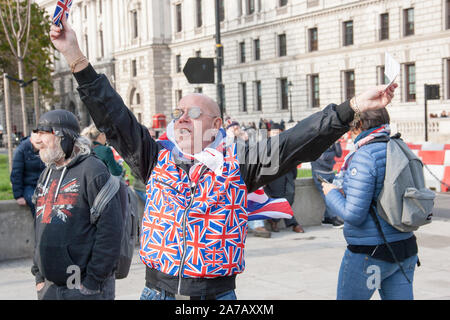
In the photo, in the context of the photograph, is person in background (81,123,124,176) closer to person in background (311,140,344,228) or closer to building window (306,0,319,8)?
person in background (311,140,344,228)

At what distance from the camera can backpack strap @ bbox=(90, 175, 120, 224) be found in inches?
140

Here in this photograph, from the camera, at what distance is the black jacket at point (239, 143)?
2.63 meters

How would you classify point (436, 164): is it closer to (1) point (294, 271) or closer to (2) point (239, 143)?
(1) point (294, 271)

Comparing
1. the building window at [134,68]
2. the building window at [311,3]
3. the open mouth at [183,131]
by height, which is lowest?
the open mouth at [183,131]

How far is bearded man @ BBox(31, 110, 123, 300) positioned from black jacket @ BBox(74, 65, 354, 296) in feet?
2.65

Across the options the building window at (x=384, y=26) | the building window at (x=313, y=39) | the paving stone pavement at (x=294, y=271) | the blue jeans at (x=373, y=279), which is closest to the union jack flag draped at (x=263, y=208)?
the blue jeans at (x=373, y=279)

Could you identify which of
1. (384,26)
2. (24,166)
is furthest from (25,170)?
(384,26)

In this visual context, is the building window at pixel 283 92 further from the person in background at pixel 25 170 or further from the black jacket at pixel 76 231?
the black jacket at pixel 76 231

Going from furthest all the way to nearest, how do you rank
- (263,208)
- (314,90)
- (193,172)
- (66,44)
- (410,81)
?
(314,90) → (410,81) → (263,208) → (193,172) → (66,44)

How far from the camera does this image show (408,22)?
38812 millimetres

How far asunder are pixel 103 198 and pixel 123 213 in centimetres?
27

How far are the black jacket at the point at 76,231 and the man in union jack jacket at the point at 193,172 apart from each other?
0.82 m

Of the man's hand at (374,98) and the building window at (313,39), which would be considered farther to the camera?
the building window at (313,39)

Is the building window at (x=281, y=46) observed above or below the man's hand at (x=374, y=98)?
above
